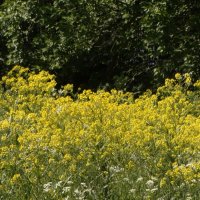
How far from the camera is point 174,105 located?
21.6 ft

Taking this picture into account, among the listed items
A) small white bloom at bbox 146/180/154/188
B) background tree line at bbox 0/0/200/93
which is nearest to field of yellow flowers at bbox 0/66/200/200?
small white bloom at bbox 146/180/154/188

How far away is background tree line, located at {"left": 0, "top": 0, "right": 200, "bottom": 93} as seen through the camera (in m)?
9.59

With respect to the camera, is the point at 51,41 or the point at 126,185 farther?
the point at 51,41

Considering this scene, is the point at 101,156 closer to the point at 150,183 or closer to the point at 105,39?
the point at 150,183

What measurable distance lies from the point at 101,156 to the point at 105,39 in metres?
5.66

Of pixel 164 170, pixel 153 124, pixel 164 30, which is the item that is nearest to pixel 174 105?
pixel 153 124

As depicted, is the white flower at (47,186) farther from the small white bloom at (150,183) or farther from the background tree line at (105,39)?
the background tree line at (105,39)

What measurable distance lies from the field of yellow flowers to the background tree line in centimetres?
329

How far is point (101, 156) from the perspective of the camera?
541 centimetres

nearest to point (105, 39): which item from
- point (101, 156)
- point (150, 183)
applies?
point (101, 156)

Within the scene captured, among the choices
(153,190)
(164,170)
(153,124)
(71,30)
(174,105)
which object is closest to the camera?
(153,190)

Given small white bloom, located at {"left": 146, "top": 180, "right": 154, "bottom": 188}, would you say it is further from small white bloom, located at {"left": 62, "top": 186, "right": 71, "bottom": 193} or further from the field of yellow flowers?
small white bloom, located at {"left": 62, "top": 186, "right": 71, "bottom": 193}

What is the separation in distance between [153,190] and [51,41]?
5.90m

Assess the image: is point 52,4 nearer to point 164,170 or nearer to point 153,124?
point 153,124
